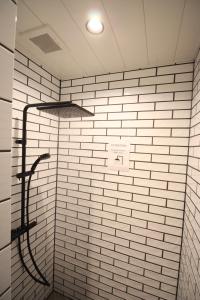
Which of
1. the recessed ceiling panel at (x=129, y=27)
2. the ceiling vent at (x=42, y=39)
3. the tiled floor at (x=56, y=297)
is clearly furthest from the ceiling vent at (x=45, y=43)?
the tiled floor at (x=56, y=297)

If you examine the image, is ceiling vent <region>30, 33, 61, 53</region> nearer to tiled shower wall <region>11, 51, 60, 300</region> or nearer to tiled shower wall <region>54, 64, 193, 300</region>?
tiled shower wall <region>11, 51, 60, 300</region>

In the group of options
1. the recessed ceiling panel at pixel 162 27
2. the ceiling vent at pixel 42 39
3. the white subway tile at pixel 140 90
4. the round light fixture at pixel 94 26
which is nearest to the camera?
the recessed ceiling panel at pixel 162 27

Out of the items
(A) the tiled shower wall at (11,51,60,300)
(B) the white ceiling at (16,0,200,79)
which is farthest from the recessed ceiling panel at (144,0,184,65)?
(A) the tiled shower wall at (11,51,60,300)

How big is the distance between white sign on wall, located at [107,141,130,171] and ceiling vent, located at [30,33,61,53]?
3.38 ft

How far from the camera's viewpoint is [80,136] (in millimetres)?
1914

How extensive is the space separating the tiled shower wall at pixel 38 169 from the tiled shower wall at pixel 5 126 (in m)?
0.88

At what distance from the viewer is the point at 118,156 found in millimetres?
1715

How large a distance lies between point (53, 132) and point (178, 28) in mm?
1515

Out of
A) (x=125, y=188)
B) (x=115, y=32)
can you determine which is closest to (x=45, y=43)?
(x=115, y=32)

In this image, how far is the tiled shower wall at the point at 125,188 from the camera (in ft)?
4.98

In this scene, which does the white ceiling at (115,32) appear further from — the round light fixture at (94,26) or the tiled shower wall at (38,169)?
the tiled shower wall at (38,169)

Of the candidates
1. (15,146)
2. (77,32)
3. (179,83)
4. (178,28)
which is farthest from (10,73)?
(179,83)

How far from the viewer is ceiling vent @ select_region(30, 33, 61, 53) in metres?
1.26

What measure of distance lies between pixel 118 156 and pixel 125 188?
0.34 metres
